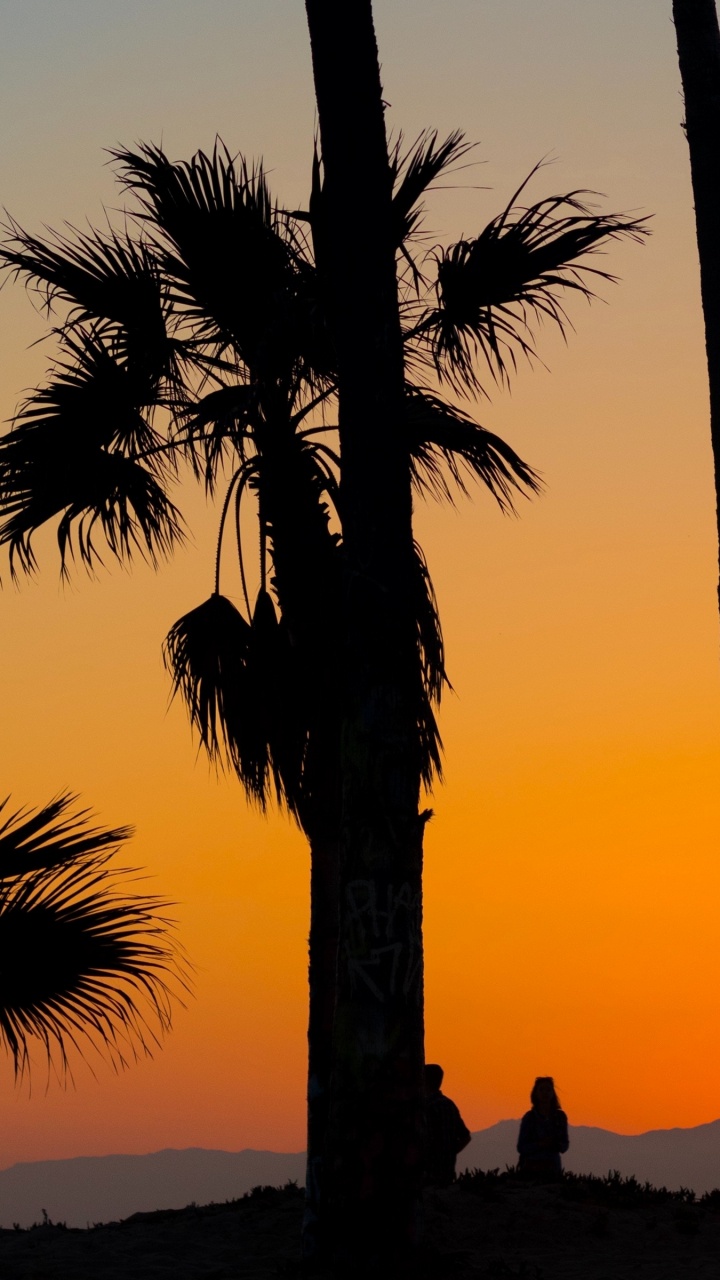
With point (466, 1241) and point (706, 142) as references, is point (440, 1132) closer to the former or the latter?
point (466, 1241)

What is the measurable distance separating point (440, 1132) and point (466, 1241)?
1775 millimetres

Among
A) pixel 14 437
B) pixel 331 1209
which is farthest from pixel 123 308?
pixel 331 1209

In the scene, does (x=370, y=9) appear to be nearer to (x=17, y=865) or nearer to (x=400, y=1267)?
(x=17, y=865)

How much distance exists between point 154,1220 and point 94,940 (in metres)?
7.68

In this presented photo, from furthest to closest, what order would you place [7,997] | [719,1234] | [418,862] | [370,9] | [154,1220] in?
[154,1220], [719,1234], [370,9], [418,862], [7,997]

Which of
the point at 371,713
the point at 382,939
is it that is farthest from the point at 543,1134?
the point at 371,713

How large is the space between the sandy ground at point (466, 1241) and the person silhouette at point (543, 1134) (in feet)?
1.50

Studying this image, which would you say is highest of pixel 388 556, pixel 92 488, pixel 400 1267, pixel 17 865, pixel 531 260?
pixel 531 260

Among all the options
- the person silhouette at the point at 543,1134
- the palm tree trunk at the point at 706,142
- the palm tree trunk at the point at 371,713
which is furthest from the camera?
the person silhouette at the point at 543,1134

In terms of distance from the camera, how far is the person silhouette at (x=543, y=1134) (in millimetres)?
13312

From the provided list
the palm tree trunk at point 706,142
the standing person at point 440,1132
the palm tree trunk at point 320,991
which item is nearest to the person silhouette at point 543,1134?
the standing person at point 440,1132

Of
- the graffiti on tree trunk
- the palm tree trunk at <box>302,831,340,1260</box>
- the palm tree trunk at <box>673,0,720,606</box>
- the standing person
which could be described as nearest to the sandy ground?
the standing person

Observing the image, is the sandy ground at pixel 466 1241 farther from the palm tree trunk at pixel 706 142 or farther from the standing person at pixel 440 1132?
the palm tree trunk at pixel 706 142

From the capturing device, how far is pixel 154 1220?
13148 mm
